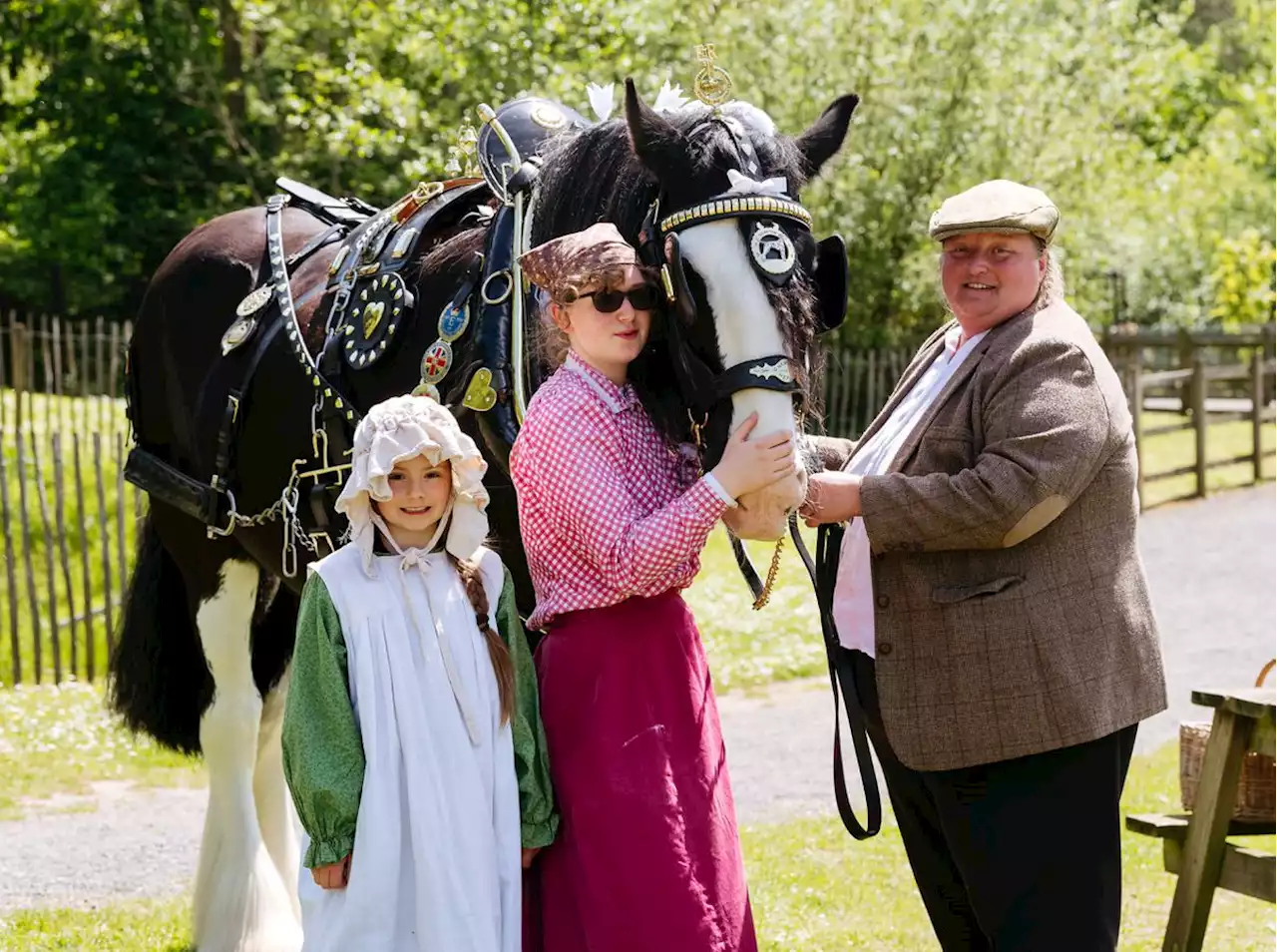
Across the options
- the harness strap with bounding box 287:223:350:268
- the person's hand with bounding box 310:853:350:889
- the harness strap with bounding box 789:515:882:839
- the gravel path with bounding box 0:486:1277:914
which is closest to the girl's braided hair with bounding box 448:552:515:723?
the person's hand with bounding box 310:853:350:889

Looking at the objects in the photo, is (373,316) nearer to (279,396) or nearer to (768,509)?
(279,396)

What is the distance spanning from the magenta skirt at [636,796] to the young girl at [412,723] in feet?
0.24

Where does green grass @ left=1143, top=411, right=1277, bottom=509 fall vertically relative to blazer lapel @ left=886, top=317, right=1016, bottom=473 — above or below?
→ below

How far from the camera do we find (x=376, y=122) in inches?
659

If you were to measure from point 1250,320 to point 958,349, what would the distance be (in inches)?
771

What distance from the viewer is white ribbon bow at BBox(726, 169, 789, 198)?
8.79ft

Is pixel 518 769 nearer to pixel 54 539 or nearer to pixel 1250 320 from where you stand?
pixel 54 539

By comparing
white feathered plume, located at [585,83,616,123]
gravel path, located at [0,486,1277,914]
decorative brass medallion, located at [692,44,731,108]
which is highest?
white feathered plume, located at [585,83,616,123]

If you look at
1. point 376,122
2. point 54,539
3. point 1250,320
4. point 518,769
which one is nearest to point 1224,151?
point 1250,320

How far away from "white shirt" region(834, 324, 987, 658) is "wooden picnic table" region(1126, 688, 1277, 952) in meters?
1.17

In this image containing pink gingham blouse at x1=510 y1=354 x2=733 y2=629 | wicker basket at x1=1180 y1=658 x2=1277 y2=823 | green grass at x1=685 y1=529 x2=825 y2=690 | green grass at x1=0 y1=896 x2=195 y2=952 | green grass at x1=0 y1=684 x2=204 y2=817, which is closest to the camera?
pink gingham blouse at x1=510 y1=354 x2=733 y2=629

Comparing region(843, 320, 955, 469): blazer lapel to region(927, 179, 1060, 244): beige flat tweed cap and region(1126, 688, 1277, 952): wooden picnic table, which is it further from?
region(1126, 688, 1277, 952): wooden picnic table

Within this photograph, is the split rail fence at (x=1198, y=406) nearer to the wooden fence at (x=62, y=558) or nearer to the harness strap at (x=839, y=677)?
the wooden fence at (x=62, y=558)

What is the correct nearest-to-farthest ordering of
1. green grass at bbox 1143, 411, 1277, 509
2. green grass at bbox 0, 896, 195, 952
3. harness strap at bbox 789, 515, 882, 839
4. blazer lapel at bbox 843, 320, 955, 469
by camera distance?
harness strap at bbox 789, 515, 882, 839 < blazer lapel at bbox 843, 320, 955, 469 < green grass at bbox 0, 896, 195, 952 < green grass at bbox 1143, 411, 1277, 509
